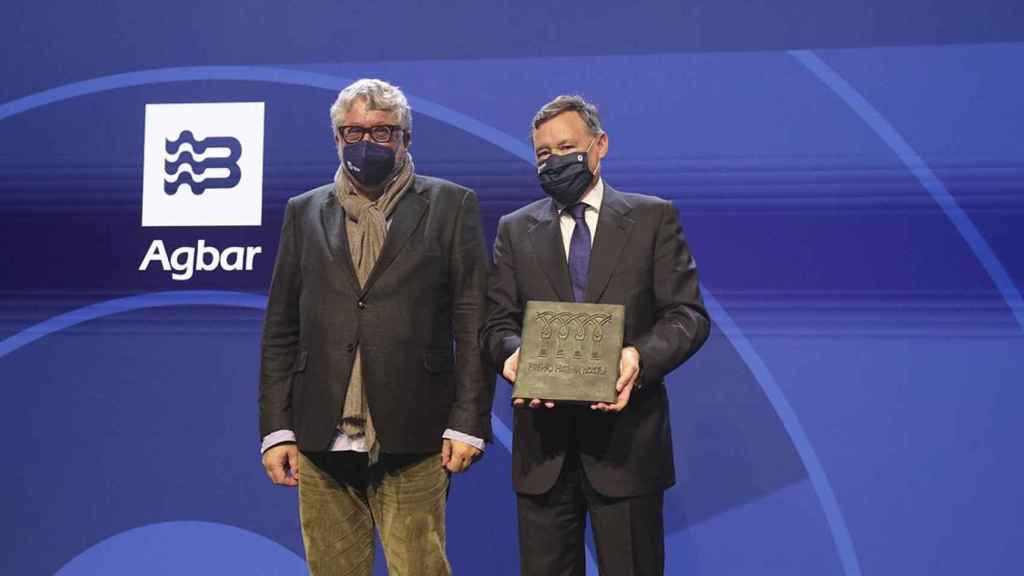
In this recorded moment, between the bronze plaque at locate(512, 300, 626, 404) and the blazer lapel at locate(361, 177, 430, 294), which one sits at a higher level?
the blazer lapel at locate(361, 177, 430, 294)

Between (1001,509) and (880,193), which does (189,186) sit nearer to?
(880,193)

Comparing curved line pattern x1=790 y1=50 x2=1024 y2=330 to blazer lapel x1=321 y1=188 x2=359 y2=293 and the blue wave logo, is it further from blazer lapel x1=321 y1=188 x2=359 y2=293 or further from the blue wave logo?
the blue wave logo

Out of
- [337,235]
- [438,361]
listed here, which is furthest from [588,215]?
[337,235]

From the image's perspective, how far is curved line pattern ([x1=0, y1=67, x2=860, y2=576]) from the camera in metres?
3.61

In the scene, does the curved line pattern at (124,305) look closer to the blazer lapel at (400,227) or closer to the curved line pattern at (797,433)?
the blazer lapel at (400,227)

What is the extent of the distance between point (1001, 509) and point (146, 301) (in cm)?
298

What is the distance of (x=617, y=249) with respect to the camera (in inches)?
103

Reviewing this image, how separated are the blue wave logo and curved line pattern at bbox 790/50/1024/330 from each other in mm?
1991

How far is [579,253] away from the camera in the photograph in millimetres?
2658

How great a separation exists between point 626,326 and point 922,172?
159cm

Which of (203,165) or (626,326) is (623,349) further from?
(203,165)

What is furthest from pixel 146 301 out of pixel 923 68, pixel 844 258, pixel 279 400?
pixel 923 68

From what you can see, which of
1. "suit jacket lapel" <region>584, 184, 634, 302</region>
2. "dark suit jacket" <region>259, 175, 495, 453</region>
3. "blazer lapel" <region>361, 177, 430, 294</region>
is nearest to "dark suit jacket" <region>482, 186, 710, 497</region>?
"suit jacket lapel" <region>584, 184, 634, 302</region>

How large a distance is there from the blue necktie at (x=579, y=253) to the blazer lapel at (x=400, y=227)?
369mm
